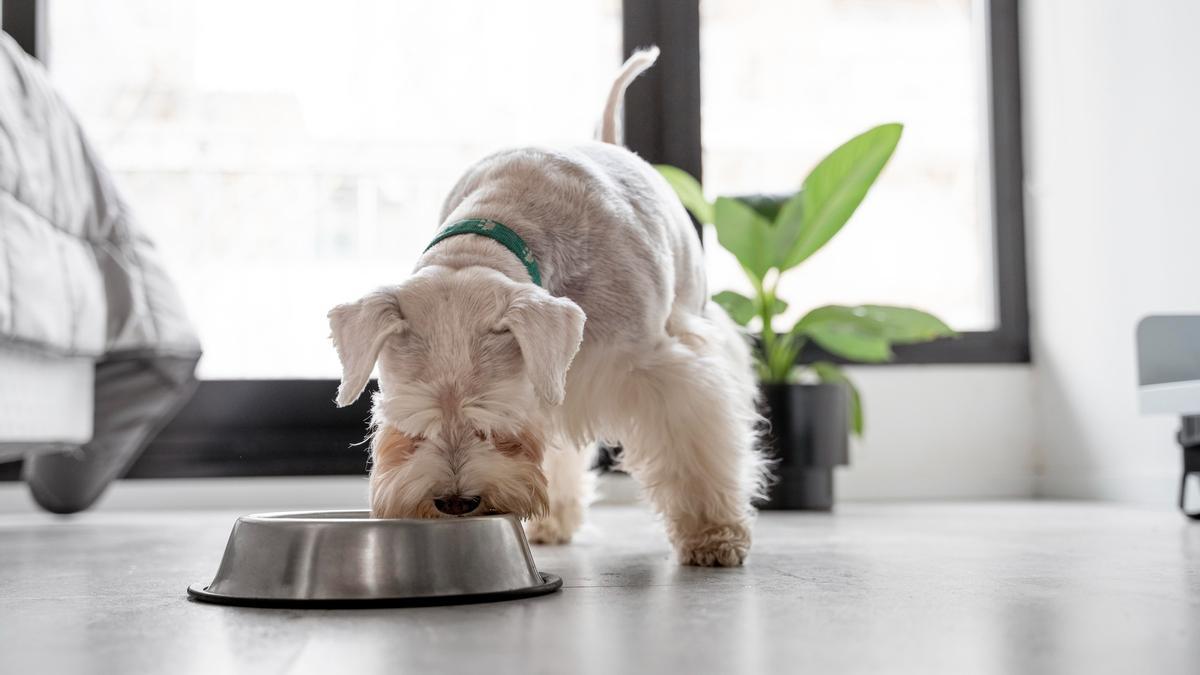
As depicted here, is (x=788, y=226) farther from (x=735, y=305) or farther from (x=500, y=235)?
(x=500, y=235)

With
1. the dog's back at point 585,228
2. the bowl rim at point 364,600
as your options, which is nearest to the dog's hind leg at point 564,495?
the dog's back at point 585,228

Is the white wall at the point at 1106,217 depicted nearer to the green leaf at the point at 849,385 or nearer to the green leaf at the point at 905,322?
the green leaf at the point at 905,322

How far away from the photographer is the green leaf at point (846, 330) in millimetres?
3699

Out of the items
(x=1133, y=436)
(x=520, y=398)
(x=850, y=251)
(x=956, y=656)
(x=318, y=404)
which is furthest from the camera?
(x=850, y=251)

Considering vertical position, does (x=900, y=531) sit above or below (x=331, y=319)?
below

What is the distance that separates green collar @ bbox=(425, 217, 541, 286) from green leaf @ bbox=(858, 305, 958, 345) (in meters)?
1.97

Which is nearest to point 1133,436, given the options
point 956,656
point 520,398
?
point 520,398

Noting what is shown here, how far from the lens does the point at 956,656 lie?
1.12 meters

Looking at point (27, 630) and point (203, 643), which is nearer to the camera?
point (203, 643)

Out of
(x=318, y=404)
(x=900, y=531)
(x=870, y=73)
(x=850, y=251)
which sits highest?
(x=870, y=73)

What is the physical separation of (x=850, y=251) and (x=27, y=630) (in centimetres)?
370

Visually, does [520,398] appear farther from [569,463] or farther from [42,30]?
[42,30]

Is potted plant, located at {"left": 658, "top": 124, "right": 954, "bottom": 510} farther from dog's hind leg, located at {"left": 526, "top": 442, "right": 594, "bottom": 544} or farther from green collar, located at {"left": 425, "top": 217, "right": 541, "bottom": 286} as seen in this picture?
green collar, located at {"left": 425, "top": 217, "right": 541, "bottom": 286}

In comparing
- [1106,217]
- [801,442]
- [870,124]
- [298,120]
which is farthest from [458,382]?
[870,124]
